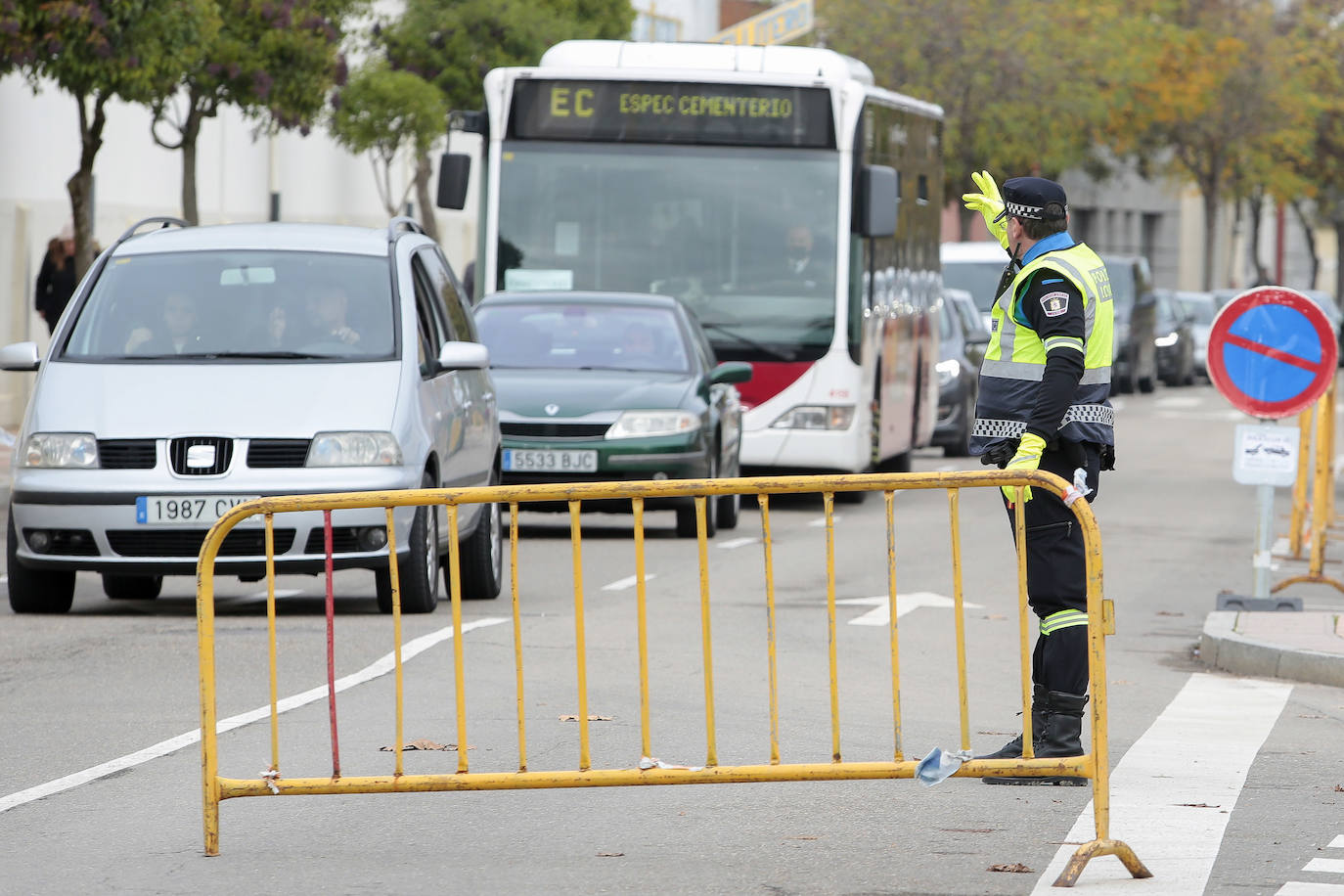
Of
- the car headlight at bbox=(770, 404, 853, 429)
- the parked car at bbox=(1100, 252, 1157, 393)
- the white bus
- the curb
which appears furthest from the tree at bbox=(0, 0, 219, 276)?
the parked car at bbox=(1100, 252, 1157, 393)

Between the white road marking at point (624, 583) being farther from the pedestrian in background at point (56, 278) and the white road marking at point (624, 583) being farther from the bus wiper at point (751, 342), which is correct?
the pedestrian in background at point (56, 278)

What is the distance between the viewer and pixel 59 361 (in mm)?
11375

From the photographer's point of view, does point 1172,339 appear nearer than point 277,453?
No

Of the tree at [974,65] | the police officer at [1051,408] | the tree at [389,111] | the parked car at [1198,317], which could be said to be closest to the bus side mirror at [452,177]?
the police officer at [1051,408]

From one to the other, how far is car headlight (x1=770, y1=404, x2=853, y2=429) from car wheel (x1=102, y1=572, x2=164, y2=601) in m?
7.00

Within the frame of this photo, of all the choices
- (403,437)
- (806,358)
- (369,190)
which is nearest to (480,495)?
(403,437)

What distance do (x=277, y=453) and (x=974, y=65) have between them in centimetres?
3917

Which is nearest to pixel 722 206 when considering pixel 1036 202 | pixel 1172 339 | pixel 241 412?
pixel 241 412

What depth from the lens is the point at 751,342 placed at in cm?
1864

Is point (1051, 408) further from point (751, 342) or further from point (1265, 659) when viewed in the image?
point (751, 342)

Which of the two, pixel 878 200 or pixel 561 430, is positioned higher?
pixel 878 200

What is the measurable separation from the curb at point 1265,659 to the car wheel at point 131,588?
495 centimetres

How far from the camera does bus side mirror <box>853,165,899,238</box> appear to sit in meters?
18.3

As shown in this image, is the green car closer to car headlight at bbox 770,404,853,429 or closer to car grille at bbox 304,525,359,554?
car headlight at bbox 770,404,853,429
